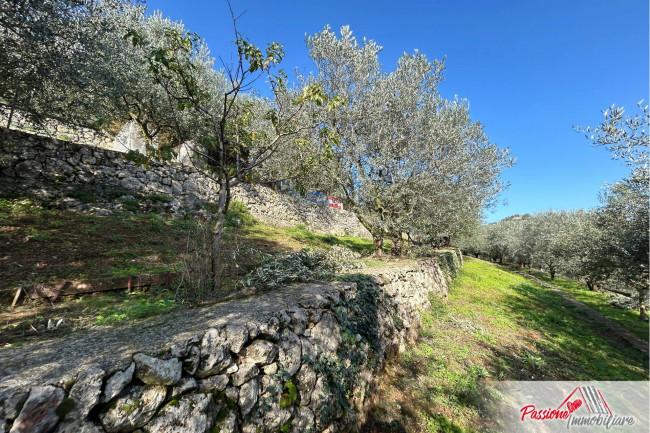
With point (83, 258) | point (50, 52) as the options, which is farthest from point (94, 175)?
point (83, 258)

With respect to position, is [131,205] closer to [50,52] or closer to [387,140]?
[50,52]

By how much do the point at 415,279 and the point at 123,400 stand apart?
30.4 ft

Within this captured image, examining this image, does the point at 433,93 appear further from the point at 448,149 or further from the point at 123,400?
the point at 123,400

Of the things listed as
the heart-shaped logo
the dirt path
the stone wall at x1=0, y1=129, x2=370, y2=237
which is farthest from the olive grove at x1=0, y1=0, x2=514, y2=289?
the dirt path

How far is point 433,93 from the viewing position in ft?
39.0

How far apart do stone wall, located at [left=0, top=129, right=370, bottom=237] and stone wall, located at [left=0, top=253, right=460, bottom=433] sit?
22.3ft

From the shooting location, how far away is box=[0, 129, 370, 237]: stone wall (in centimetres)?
1025

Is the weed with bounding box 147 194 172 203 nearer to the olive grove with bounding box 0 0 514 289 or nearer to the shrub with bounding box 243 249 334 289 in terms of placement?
the olive grove with bounding box 0 0 514 289

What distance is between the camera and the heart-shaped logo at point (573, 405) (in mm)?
5915

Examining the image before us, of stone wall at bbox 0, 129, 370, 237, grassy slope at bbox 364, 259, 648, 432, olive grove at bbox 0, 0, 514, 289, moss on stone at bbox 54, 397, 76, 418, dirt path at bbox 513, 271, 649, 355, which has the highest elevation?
olive grove at bbox 0, 0, 514, 289

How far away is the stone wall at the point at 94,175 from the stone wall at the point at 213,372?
6.79m

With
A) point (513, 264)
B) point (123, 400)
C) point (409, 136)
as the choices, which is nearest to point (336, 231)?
point (409, 136)

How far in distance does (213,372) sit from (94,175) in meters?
14.1

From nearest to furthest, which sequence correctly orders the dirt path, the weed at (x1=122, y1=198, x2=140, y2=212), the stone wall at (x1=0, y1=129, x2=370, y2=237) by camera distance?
1. the dirt path
2. the stone wall at (x1=0, y1=129, x2=370, y2=237)
3. the weed at (x1=122, y1=198, x2=140, y2=212)
